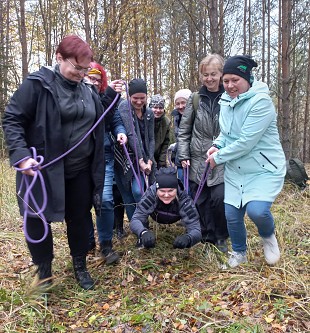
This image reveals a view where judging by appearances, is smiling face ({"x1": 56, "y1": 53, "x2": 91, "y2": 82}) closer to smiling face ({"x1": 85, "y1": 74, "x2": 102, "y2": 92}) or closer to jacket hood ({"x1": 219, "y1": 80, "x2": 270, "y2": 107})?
smiling face ({"x1": 85, "y1": 74, "x2": 102, "y2": 92})

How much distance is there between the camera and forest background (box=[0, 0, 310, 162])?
8.25 m

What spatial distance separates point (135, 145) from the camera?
12.1 feet

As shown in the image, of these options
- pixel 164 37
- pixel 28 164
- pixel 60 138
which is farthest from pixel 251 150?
pixel 164 37

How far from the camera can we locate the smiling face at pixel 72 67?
2.57 m

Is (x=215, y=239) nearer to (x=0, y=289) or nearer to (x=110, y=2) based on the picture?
(x=0, y=289)

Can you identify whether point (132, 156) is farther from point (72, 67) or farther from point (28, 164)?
point (28, 164)

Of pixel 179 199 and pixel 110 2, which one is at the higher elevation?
pixel 110 2

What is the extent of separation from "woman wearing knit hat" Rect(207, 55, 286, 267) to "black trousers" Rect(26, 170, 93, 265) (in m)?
1.09

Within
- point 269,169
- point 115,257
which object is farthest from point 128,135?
point 269,169

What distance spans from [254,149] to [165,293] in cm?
138

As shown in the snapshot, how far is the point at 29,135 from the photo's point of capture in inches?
102

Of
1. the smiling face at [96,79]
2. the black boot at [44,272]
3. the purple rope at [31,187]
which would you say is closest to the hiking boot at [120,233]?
the black boot at [44,272]

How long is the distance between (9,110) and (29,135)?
0.22m

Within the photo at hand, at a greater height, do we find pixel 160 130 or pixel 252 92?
pixel 252 92
